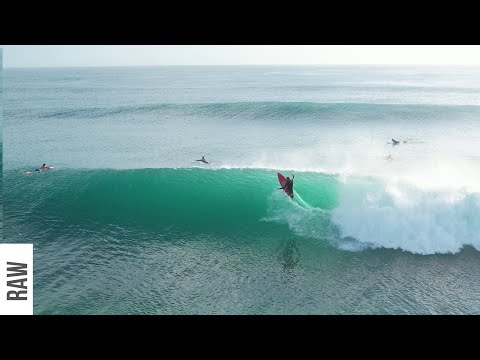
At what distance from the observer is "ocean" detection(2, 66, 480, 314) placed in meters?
8.37

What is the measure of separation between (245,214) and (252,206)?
1.60 feet

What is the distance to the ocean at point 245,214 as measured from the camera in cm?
837

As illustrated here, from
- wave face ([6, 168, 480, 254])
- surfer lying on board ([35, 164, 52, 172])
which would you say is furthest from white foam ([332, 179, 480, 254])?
surfer lying on board ([35, 164, 52, 172])

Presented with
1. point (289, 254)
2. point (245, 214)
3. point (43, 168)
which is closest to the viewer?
point (289, 254)

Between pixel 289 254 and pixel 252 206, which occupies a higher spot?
pixel 252 206

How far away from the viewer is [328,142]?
20172 millimetres

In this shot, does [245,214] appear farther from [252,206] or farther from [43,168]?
[43,168]

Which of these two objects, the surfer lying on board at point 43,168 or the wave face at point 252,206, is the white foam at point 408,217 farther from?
the surfer lying on board at point 43,168

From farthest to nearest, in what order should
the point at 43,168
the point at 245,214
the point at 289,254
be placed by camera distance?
the point at 43,168, the point at 245,214, the point at 289,254

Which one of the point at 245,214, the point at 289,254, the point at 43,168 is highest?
the point at 43,168

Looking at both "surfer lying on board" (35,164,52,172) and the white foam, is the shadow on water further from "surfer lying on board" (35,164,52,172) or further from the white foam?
"surfer lying on board" (35,164,52,172)

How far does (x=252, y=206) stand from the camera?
39.8ft

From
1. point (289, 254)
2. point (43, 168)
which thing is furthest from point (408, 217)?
point (43, 168)

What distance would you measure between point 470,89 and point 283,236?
28.4 meters
